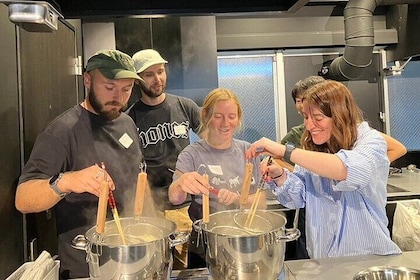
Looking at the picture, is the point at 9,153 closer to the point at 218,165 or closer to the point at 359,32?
the point at 218,165

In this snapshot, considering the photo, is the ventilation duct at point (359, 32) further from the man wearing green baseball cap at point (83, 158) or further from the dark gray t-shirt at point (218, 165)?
the man wearing green baseball cap at point (83, 158)

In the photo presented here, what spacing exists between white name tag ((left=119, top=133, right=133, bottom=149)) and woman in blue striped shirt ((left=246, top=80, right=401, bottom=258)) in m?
0.48

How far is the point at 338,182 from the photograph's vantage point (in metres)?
1.18

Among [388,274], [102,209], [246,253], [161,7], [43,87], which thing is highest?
[161,7]

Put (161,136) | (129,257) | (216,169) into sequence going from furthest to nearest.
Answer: (161,136), (216,169), (129,257)

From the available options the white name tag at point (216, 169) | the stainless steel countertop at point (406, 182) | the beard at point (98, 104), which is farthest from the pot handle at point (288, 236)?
the stainless steel countertop at point (406, 182)

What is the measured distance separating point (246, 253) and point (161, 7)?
0.72 metres

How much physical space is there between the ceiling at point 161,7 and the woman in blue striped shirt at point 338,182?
0.31 meters

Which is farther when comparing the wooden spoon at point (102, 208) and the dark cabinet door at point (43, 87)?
the dark cabinet door at point (43, 87)

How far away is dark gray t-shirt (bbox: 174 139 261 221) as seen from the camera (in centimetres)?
166

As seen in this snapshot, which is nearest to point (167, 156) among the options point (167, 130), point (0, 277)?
point (167, 130)

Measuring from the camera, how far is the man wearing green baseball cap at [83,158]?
3.92 feet

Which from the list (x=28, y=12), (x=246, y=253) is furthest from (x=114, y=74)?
(x=246, y=253)

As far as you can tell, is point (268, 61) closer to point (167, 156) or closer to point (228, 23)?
point (228, 23)
